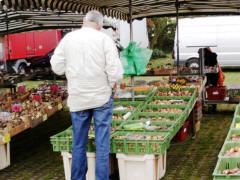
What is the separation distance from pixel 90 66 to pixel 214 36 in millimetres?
14173

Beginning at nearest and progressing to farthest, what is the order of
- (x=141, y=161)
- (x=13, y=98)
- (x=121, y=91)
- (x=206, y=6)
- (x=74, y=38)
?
(x=74, y=38) → (x=141, y=161) → (x=121, y=91) → (x=13, y=98) → (x=206, y=6)

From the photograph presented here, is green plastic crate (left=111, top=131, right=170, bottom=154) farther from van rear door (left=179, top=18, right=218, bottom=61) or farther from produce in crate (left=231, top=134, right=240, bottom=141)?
van rear door (left=179, top=18, right=218, bottom=61)

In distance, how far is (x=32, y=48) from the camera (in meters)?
19.6

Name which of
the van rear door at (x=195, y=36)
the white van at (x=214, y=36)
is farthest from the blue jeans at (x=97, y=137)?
the van rear door at (x=195, y=36)

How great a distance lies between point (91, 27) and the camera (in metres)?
4.67

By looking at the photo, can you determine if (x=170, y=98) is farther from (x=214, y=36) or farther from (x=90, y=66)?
(x=214, y=36)

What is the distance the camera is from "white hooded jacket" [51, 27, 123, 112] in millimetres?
4590

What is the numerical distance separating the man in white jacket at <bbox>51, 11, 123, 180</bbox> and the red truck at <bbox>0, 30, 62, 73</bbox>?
14.8 metres

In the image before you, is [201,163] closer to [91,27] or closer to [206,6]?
[91,27]

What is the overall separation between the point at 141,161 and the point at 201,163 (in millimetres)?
1549

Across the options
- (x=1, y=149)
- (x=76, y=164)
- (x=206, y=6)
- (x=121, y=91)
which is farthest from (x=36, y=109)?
(x=206, y=6)

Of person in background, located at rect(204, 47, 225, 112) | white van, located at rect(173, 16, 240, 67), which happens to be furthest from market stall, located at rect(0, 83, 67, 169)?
white van, located at rect(173, 16, 240, 67)

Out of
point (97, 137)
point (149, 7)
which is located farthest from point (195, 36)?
point (97, 137)

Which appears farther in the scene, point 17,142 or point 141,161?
point 17,142
